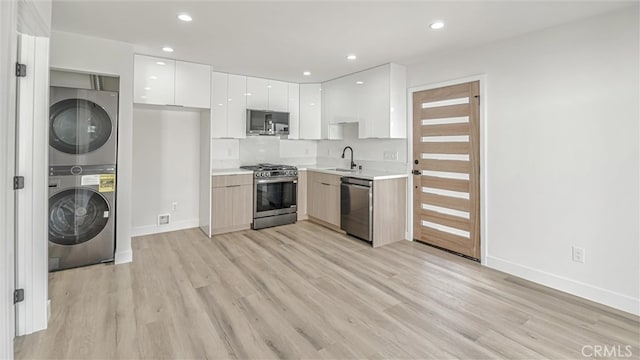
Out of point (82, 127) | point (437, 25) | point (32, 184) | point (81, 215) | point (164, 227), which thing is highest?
Answer: point (437, 25)

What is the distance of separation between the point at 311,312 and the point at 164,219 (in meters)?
3.16

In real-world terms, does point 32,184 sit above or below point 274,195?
above

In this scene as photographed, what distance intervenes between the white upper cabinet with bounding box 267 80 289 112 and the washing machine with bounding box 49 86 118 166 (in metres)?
2.32

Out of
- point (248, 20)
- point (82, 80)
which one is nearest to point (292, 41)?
point (248, 20)

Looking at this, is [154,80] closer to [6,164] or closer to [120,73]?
[120,73]

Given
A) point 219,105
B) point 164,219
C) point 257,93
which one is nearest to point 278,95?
point 257,93

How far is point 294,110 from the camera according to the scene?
5270 mm

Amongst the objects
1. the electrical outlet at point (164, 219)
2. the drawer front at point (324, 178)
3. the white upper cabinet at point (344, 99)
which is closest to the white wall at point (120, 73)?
the electrical outlet at point (164, 219)

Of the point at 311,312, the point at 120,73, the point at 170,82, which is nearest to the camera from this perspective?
the point at 311,312

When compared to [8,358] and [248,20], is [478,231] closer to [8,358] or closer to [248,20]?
[248,20]

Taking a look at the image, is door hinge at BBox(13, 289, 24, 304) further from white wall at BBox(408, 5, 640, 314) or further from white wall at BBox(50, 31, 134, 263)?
white wall at BBox(408, 5, 640, 314)

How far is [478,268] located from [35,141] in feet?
13.4

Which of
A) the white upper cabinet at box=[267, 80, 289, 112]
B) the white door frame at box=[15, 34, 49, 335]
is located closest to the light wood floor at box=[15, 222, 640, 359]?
the white door frame at box=[15, 34, 49, 335]

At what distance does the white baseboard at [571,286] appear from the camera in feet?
7.93
